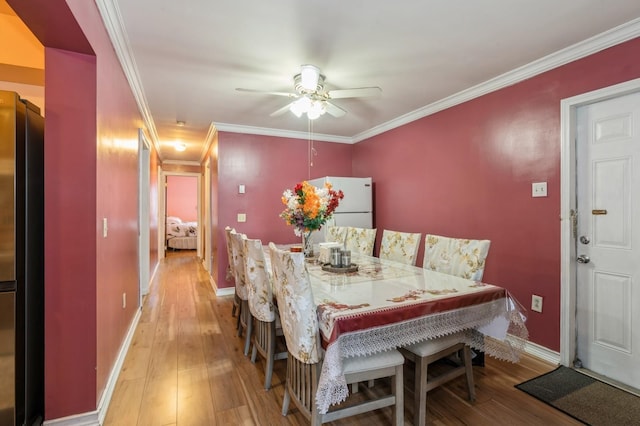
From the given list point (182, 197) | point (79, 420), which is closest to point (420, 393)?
point (79, 420)

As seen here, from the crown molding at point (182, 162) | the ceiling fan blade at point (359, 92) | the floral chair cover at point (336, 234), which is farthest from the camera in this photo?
the crown molding at point (182, 162)

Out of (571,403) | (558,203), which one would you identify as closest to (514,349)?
(571,403)

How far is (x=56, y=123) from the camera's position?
5.45 feet

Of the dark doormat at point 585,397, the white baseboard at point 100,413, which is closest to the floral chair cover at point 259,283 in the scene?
the white baseboard at point 100,413

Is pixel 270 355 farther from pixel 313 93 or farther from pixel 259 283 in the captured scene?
pixel 313 93

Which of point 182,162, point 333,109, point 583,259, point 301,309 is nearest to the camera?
point 301,309

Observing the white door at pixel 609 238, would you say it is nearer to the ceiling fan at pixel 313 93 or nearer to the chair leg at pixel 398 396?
the ceiling fan at pixel 313 93

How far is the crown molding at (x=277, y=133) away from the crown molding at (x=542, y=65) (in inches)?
56.1

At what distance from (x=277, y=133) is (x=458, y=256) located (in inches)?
128

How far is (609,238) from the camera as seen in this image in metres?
2.24

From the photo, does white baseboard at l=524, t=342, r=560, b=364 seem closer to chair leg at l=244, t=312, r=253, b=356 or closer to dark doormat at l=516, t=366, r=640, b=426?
dark doormat at l=516, t=366, r=640, b=426

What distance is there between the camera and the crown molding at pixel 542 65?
6.81 ft

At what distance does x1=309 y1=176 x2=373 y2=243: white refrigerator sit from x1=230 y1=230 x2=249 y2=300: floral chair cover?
66.9 inches

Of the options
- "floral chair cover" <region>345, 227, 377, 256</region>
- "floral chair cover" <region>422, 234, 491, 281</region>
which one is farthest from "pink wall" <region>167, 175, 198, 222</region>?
"floral chair cover" <region>422, 234, 491, 281</region>
